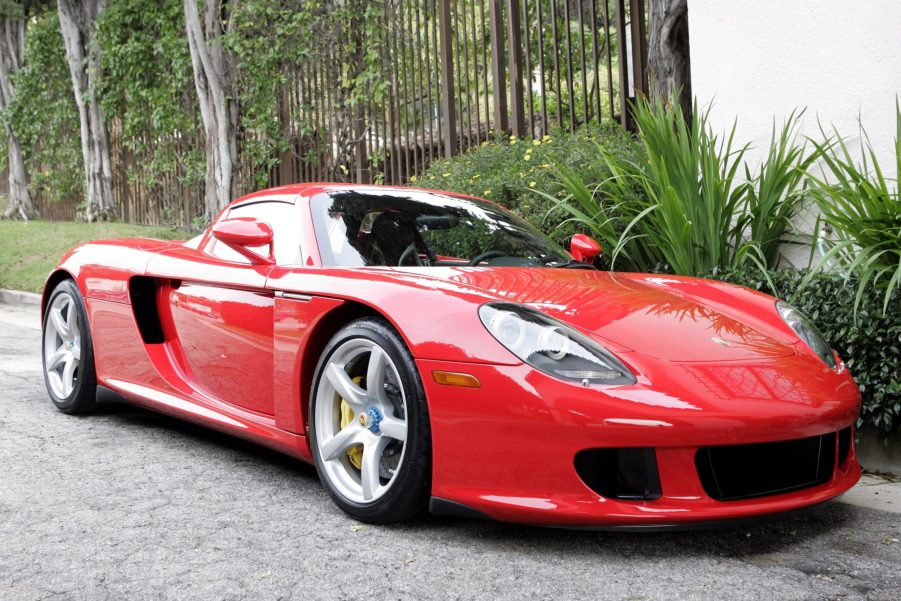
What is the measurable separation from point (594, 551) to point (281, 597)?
893 mm

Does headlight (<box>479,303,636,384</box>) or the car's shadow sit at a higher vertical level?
headlight (<box>479,303,636,384</box>)

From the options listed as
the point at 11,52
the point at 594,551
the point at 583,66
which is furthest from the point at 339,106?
the point at 11,52

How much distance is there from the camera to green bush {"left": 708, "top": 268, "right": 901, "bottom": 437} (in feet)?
11.7

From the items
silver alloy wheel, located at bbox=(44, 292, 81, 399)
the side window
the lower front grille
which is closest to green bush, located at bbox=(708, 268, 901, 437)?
the lower front grille

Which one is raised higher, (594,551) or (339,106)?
(339,106)

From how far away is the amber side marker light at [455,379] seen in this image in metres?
2.62

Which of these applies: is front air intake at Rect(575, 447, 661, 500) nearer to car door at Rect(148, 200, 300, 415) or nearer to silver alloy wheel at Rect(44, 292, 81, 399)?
car door at Rect(148, 200, 300, 415)

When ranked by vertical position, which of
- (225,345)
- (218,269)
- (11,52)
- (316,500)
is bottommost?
(316,500)

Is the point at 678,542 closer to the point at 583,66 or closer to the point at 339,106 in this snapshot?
the point at 583,66

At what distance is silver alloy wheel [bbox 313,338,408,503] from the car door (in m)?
0.37

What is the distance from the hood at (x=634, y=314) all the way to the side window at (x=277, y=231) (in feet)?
2.08

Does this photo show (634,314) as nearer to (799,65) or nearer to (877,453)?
(877,453)

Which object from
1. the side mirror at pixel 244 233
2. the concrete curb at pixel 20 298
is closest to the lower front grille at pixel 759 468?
the side mirror at pixel 244 233

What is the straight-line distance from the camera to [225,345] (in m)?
3.65
